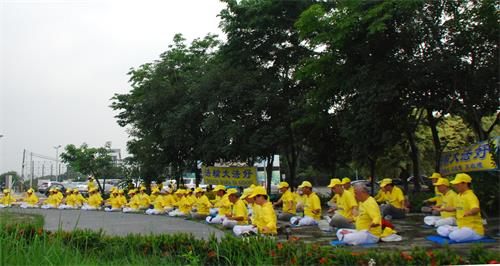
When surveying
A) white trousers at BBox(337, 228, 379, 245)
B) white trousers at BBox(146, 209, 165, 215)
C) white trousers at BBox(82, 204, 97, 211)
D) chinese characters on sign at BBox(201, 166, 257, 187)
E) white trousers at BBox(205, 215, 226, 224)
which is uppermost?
chinese characters on sign at BBox(201, 166, 257, 187)

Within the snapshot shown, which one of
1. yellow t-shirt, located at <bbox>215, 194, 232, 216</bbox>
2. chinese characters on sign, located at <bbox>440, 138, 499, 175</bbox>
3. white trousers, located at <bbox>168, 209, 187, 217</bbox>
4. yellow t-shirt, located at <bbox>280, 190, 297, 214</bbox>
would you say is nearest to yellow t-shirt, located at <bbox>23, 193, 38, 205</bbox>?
white trousers, located at <bbox>168, 209, 187, 217</bbox>

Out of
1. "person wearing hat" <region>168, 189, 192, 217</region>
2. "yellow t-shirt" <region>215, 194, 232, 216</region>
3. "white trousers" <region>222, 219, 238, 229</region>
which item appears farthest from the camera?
"person wearing hat" <region>168, 189, 192, 217</region>

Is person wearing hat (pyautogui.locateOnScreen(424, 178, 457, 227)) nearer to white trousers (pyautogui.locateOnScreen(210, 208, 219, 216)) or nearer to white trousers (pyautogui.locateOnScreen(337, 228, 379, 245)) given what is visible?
white trousers (pyautogui.locateOnScreen(337, 228, 379, 245))

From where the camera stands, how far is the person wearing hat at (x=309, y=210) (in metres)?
11.7

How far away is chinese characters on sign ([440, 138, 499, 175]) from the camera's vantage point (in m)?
12.3

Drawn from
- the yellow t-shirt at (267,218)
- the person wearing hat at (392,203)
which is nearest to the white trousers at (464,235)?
the yellow t-shirt at (267,218)

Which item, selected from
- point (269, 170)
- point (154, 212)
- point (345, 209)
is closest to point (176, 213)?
point (154, 212)

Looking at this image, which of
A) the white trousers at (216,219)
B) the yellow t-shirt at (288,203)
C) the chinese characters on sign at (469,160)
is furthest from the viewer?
the white trousers at (216,219)

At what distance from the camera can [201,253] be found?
6312mm

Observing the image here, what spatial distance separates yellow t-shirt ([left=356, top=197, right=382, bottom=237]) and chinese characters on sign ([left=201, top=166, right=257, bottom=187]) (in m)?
11.3

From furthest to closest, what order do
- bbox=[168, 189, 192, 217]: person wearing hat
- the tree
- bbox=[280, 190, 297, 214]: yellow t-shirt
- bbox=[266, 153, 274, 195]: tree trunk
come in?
the tree
bbox=[266, 153, 274, 195]: tree trunk
bbox=[168, 189, 192, 217]: person wearing hat
bbox=[280, 190, 297, 214]: yellow t-shirt

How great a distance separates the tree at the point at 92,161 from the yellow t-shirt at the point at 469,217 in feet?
84.3

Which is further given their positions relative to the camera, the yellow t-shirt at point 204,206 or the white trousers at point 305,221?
the yellow t-shirt at point 204,206

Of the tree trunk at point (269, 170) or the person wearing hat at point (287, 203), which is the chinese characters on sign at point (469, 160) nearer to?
the person wearing hat at point (287, 203)
